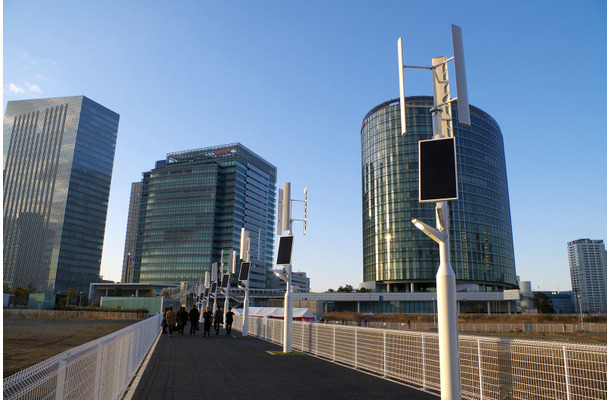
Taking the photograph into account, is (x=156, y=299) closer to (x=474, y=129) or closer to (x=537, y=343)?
(x=537, y=343)

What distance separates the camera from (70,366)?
14.0 ft

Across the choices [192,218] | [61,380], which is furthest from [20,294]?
[61,380]

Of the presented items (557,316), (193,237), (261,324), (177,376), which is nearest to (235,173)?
(193,237)

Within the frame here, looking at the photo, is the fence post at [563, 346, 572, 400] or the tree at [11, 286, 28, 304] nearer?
the fence post at [563, 346, 572, 400]

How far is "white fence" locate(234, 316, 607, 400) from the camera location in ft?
19.7

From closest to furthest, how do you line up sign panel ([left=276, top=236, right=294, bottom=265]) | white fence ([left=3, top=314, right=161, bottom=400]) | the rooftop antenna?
white fence ([left=3, top=314, right=161, bottom=400]) → the rooftop antenna → sign panel ([left=276, top=236, right=294, bottom=265])

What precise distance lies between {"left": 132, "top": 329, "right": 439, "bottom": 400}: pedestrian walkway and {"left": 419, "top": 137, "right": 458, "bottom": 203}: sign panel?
3.99 metres

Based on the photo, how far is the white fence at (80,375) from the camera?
324 cm

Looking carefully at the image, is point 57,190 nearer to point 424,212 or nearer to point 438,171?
point 424,212

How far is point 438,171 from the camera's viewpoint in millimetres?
6438

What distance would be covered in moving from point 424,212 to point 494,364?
9826 centimetres

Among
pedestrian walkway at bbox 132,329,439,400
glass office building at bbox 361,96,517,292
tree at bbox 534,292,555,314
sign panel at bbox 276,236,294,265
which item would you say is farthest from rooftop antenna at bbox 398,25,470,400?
tree at bbox 534,292,555,314

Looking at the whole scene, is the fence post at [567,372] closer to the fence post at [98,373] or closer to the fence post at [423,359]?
the fence post at [423,359]

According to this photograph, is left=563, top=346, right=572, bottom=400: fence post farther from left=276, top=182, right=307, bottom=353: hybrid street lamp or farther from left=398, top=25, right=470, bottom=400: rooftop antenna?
left=276, top=182, right=307, bottom=353: hybrid street lamp
